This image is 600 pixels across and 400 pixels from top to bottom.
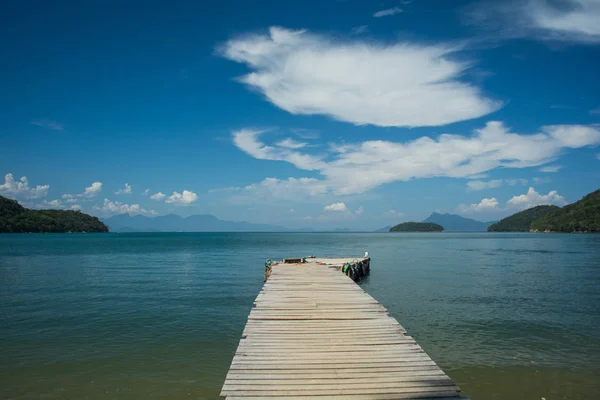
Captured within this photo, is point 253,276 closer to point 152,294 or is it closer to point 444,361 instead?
point 152,294

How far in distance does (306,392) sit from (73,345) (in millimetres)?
11138

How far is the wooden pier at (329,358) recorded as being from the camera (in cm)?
663

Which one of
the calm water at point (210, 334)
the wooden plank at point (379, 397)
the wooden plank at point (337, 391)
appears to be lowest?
the calm water at point (210, 334)

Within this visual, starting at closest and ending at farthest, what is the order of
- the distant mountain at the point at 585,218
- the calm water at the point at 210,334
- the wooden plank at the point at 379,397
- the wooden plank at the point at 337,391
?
the wooden plank at the point at 379,397
the wooden plank at the point at 337,391
the calm water at the point at 210,334
the distant mountain at the point at 585,218

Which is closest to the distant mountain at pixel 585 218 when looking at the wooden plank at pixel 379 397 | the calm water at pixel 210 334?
the calm water at pixel 210 334

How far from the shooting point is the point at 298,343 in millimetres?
9117

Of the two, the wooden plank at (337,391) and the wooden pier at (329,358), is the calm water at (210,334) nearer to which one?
the wooden pier at (329,358)

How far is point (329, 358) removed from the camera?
8.13 metres

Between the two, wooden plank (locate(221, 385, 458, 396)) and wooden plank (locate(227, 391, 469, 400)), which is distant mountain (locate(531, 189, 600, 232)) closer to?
wooden plank (locate(221, 385, 458, 396))

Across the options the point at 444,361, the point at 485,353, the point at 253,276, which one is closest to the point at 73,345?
the point at 444,361

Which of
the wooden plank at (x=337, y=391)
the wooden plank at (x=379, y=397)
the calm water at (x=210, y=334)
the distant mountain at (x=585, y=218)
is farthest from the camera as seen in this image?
the distant mountain at (x=585, y=218)

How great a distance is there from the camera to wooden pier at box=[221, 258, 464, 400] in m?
6.63

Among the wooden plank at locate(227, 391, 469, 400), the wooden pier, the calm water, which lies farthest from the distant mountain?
the wooden plank at locate(227, 391, 469, 400)

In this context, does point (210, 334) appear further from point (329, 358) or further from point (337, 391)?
point (337, 391)
